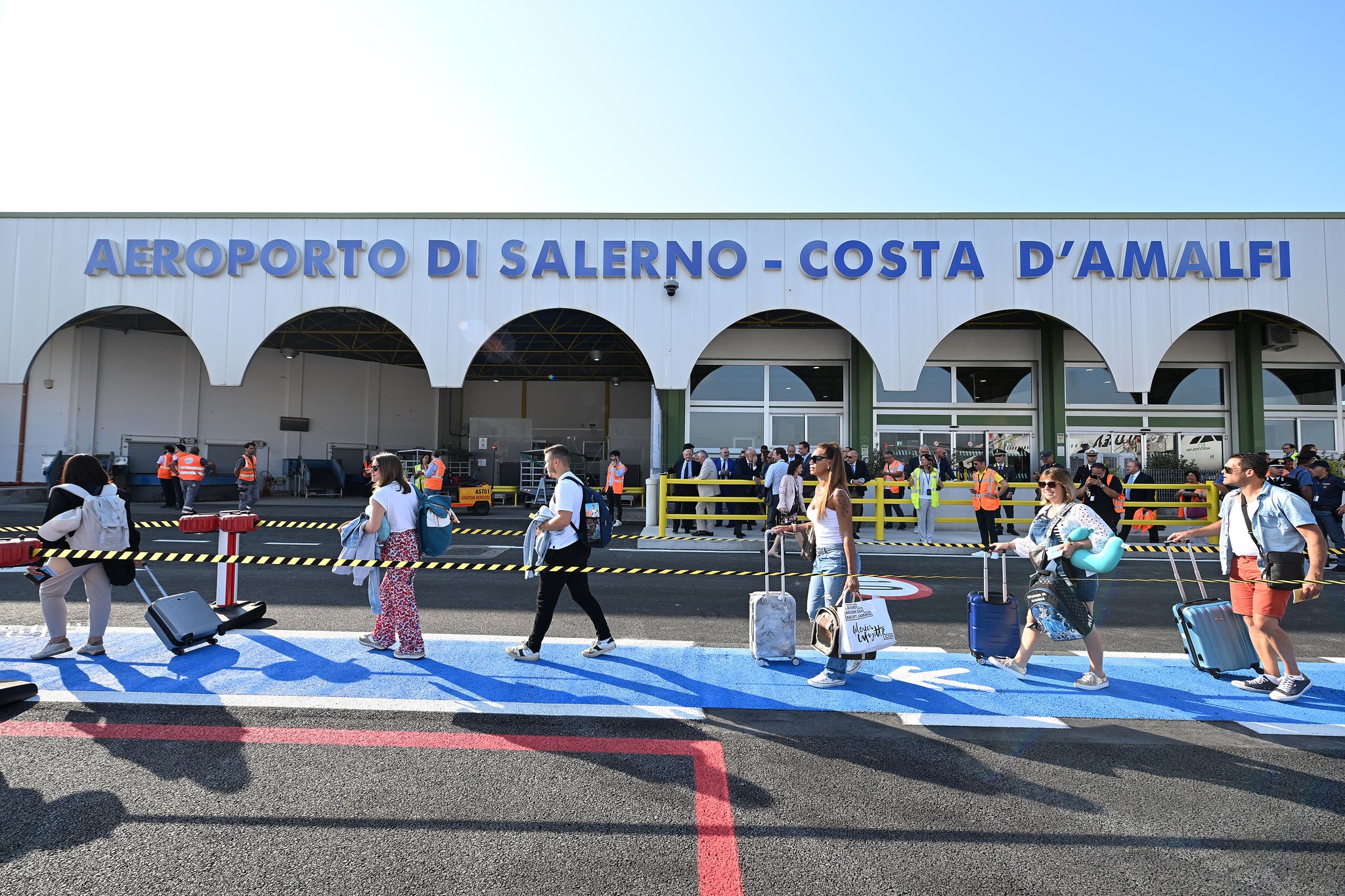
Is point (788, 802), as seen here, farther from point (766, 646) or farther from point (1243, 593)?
point (1243, 593)

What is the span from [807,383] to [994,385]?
5.12m

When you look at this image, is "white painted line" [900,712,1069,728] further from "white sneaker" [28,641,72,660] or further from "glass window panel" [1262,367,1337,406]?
"glass window panel" [1262,367,1337,406]

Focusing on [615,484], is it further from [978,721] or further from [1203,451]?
[1203,451]

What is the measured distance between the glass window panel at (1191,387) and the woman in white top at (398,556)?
66.8 feet

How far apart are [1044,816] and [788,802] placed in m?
1.18

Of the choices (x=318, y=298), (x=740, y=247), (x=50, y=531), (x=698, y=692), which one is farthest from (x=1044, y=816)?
(x=318, y=298)

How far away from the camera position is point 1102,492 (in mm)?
9953

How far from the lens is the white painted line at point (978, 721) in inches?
172

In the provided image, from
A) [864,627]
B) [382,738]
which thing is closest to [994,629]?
[864,627]

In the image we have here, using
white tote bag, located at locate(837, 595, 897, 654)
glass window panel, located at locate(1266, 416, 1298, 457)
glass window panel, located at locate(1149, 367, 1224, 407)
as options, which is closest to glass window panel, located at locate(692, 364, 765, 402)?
glass window panel, located at locate(1149, 367, 1224, 407)

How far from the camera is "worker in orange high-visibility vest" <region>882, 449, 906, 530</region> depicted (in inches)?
579

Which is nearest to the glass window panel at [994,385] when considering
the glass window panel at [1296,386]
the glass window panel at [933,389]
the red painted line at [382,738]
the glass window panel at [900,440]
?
the glass window panel at [933,389]

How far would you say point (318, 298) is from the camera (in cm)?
1677

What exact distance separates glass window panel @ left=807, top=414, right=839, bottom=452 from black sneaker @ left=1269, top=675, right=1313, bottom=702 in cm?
1480
